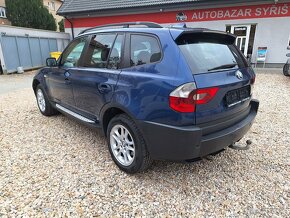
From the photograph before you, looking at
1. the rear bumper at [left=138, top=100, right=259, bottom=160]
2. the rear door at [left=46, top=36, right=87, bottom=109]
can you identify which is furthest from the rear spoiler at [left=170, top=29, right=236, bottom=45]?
the rear door at [left=46, top=36, right=87, bottom=109]

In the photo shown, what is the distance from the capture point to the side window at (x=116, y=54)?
2.73 m

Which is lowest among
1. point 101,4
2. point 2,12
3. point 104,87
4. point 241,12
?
point 104,87

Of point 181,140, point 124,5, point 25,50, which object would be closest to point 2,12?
point 25,50

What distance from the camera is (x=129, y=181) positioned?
8.64 ft

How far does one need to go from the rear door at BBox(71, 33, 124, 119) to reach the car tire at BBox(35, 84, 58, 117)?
153 centimetres

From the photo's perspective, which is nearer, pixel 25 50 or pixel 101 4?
pixel 25 50

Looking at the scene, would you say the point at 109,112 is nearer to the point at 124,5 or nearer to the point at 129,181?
the point at 129,181

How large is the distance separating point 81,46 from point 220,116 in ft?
7.85

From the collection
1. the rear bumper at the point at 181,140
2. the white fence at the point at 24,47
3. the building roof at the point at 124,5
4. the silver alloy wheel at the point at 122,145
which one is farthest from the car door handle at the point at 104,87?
the building roof at the point at 124,5

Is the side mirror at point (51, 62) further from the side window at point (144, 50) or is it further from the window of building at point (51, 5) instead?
the window of building at point (51, 5)

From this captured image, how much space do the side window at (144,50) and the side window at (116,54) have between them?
0.68ft

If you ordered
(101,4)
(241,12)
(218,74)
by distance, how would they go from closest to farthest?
(218,74) → (241,12) → (101,4)

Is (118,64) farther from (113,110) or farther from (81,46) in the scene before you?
(81,46)

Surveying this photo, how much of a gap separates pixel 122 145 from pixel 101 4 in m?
15.5
